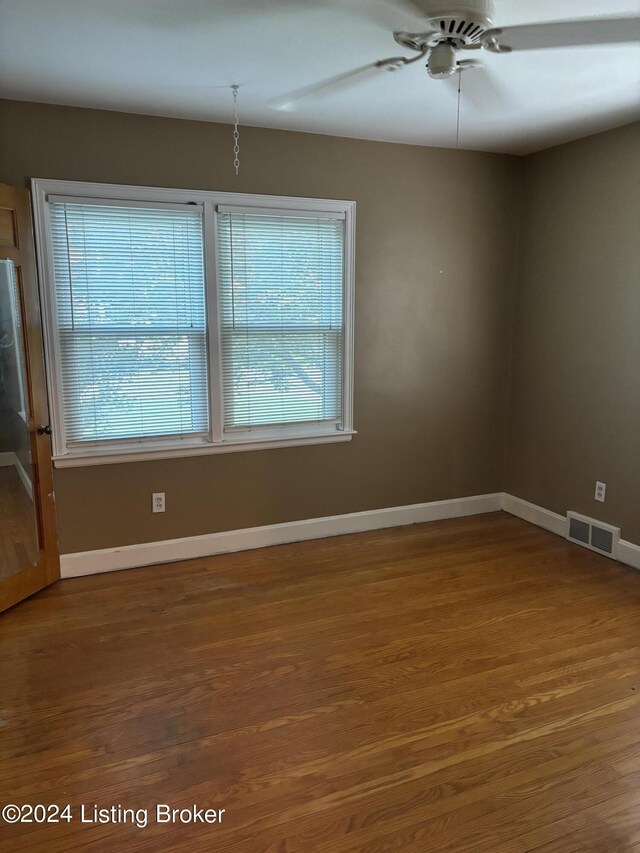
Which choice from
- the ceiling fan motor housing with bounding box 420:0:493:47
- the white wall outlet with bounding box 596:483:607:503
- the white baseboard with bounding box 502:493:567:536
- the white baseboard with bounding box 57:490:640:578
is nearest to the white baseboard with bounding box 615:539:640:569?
the white baseboard with bounding box 57:490:640:578

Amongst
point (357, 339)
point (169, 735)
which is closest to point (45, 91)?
point (357, 339)

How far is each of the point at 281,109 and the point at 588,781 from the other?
3304mm

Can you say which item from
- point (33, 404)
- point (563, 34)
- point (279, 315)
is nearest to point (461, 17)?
point (563, 34)

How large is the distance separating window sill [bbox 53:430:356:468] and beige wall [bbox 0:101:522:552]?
47 millimetres

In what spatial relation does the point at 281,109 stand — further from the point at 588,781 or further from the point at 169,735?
the point at 588,781

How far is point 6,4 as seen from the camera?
2.01 m

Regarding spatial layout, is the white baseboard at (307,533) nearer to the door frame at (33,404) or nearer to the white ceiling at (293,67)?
the door frame at (33,404)

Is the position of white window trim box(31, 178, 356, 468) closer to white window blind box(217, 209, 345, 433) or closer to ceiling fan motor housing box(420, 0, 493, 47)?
white window blind box(217, 209, 345, 433)

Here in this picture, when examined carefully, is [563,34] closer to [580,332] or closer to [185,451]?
[580,332]

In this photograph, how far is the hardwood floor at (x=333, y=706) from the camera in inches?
71.4

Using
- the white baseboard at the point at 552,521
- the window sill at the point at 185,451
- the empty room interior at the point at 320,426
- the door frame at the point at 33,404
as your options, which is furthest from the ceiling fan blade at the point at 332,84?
the white baseboard at the point at 552,521

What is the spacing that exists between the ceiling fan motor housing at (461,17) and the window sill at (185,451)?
238cm

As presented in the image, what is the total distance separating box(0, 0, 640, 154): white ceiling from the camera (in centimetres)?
210

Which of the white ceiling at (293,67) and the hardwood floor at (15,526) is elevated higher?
the white ceiling at (293,67)
